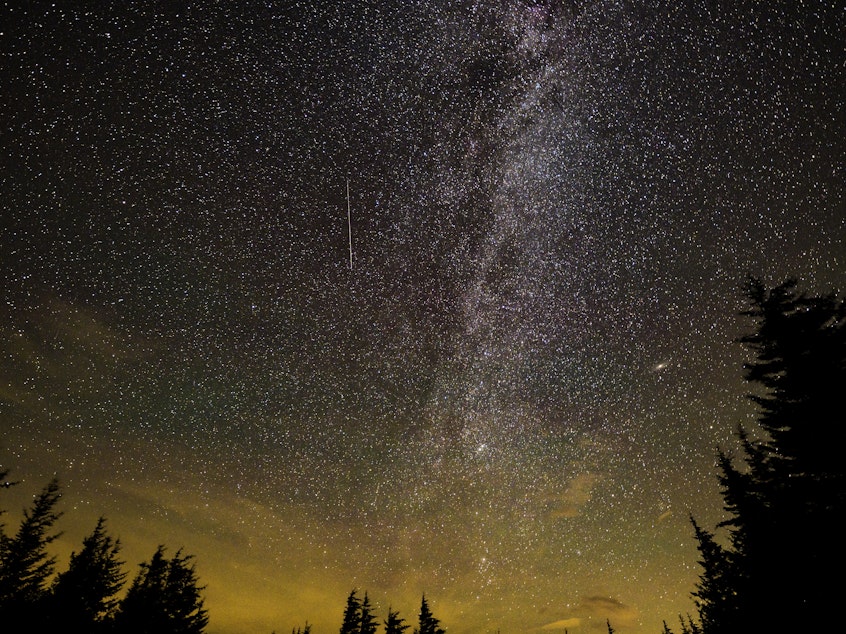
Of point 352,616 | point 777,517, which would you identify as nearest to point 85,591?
point 352,616

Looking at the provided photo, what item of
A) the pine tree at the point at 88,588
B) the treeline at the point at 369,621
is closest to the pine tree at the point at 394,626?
the treeline at the point at 369,621

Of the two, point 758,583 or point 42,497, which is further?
point 42,497

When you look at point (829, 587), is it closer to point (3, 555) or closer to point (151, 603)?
point (151, 603)

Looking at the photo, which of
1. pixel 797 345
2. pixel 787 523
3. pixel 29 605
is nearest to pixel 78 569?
pixel 29 605

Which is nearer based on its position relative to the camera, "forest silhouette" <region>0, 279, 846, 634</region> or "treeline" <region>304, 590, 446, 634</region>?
"forest silhouette" <region>0, 279, 846, 634</region>

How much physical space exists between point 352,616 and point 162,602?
1452 cm

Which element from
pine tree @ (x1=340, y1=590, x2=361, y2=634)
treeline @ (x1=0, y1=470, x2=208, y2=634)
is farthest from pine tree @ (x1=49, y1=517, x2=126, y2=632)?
pine tree @ (x1=340, y1=590, x2=361, y2=634)

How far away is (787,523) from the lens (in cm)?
988

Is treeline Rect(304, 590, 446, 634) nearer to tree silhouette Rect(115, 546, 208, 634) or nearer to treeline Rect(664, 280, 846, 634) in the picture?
tree silhouette Rect(115, 546, 208, 634)

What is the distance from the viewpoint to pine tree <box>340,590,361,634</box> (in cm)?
3253

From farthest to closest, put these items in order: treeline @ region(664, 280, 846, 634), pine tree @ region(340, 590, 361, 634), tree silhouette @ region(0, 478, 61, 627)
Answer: pine tree @ region(340, 590, 361, 634) < tree silhouette @ region(0, 478, 61, 627) < treeline @ region(664, 280, 846, 634)

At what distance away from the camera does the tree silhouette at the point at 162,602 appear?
23031 millimetres

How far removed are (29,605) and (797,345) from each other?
32408 millimetres

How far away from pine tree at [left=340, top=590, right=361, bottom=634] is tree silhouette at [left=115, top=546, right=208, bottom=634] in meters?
10.2
